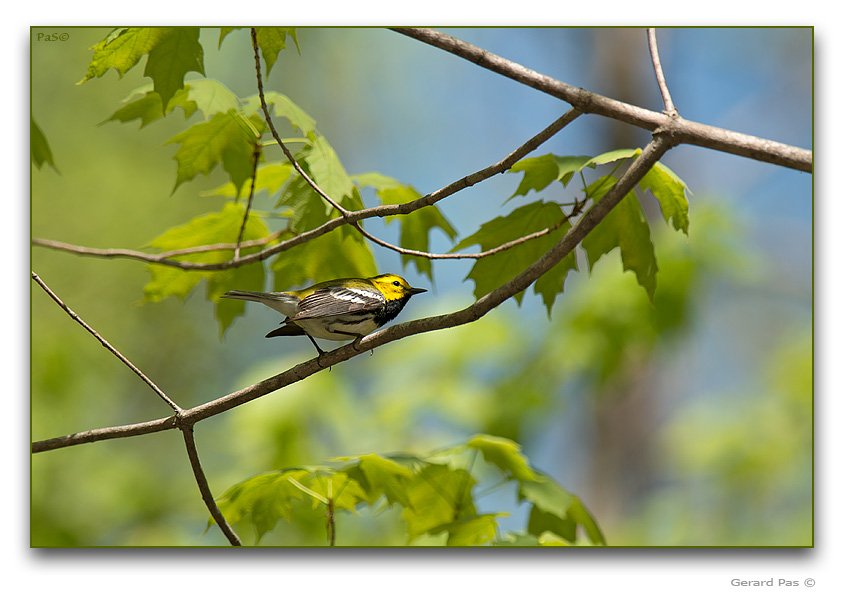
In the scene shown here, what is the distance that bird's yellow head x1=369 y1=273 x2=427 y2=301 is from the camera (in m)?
1.58

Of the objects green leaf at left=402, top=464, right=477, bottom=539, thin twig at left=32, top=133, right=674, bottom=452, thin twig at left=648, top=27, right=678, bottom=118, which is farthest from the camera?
green leaf at left=402, top=464, right=477, bottom=539

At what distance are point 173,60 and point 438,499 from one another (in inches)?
48.4

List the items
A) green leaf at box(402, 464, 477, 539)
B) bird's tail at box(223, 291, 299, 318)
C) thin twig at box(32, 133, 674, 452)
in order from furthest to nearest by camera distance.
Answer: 1. green leaf at box(402, 464, 477, 539)
2. bird's tail at box(223, 291, 299, 318)
3. thin twig at box(32, 133, 674, 452)

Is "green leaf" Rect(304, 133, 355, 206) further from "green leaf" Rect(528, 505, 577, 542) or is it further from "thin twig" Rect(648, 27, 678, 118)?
"green leaf" Rect(528, 505, 577, 542)

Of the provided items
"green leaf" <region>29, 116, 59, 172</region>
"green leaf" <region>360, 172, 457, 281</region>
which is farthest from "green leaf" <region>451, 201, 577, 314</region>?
"green leaf" <region>29, 116, 59, 172</region>

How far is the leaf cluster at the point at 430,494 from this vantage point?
1.52m

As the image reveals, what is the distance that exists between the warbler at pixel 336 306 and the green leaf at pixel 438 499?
17.8 inches

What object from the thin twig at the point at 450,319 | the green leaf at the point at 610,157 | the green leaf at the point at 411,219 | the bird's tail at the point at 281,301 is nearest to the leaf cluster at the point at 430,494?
the thin twig at the point at 450,319

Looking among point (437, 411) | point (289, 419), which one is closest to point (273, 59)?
point (289, 419)

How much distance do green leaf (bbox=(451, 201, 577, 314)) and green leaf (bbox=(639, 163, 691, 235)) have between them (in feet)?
0.70

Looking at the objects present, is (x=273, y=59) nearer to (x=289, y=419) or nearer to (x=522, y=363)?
(x=289, y=419)

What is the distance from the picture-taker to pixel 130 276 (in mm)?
3006

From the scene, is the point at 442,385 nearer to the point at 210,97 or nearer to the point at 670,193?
the point at 670,193

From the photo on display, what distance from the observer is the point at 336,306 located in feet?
4.71
